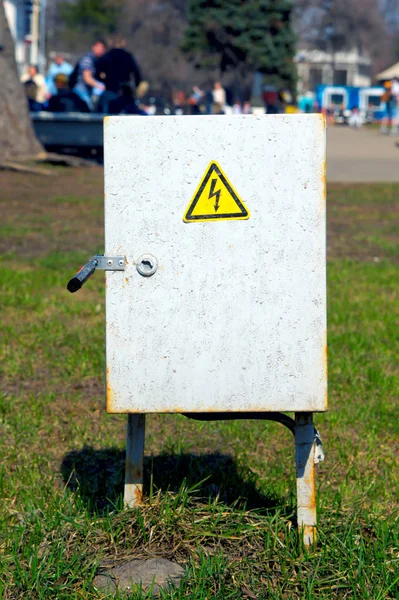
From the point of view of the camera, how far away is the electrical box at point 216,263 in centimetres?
289

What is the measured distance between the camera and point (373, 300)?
22.8ft

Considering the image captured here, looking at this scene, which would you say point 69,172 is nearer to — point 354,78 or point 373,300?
point 373,300

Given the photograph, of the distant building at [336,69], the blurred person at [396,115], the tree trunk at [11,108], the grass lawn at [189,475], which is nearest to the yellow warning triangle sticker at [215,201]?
the grass lawn at [189,475]

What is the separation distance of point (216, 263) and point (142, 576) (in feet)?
3.05

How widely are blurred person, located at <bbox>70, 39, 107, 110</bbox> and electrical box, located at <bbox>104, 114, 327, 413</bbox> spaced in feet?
56.4

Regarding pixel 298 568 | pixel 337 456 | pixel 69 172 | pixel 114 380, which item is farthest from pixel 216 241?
pixel 69 172

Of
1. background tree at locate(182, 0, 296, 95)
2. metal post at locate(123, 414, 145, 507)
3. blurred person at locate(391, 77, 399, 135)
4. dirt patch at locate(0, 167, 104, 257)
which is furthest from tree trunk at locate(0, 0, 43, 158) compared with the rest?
background tree at locate(182, 0, 296, 95)

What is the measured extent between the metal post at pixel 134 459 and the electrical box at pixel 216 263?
0.74 feet

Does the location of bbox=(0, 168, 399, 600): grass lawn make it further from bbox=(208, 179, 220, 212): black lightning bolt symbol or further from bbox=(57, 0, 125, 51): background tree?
bbox=(57, 0, 125, 51): background tree

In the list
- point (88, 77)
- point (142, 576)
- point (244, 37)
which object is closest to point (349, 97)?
point (244, 37)

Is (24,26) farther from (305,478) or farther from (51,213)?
(305,478)

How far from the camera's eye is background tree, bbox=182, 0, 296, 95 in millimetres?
57844

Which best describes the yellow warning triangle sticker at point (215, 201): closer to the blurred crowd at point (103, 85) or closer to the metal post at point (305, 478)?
the metal post at point (305, 478)

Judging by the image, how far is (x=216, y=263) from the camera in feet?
9.62
